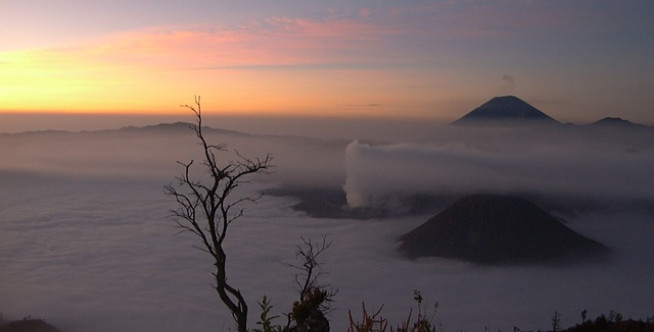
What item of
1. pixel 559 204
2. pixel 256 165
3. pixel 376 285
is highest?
pixel 256 165

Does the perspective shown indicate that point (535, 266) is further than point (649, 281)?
Yes

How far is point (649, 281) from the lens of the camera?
12181 cm

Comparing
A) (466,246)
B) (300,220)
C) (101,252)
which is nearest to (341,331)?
(466,246)

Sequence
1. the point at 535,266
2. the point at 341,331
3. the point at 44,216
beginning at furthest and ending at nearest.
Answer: the point at 44,216 → the point at 535,266 → the point at 341,331

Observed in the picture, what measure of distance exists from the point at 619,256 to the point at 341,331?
9829cm

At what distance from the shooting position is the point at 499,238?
142250mm

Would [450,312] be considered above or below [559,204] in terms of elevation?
below

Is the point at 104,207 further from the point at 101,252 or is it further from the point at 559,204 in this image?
the point at 559,204

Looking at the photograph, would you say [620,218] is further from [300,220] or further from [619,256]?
[300,220]

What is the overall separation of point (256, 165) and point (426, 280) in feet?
381

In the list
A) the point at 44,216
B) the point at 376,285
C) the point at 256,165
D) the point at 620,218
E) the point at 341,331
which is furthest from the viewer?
the point at 620,218

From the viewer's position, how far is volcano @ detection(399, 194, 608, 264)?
138 meters

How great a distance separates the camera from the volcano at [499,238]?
138000mm

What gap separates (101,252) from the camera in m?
141
